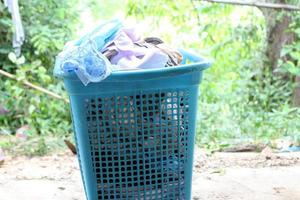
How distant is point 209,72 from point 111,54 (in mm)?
4155

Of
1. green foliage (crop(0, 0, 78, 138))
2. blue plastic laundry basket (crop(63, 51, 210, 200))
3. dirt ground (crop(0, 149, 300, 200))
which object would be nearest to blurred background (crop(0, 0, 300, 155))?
green foliage (crop(0, 0, 78, 138))

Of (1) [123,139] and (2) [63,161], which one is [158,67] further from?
(2) [63,161]

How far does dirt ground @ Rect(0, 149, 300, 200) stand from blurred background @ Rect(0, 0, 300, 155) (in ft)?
1.31

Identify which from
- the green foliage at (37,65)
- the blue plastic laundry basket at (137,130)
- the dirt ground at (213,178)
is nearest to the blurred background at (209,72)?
the green foliage at (37,65)

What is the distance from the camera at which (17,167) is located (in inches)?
115

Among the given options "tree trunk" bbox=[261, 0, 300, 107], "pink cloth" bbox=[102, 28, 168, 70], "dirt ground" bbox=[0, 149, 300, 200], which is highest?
"pink cloth" bbox=[102, 28, 168, 70]

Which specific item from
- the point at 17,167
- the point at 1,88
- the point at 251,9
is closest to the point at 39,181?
the point at 17,167

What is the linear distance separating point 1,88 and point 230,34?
7.16 feet

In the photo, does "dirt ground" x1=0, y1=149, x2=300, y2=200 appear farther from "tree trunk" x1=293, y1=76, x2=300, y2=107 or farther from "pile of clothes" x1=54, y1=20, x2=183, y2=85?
"tree trunk" x1=293, y1=76, x2=300, y2=107

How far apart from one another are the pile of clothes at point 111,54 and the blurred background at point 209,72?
1628 mm

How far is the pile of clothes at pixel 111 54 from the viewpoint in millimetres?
1635

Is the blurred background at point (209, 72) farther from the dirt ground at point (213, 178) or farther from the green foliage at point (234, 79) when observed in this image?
the dirt ground at point (213, 178)

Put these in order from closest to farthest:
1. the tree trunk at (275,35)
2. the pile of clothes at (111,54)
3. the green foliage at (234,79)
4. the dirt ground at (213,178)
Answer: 1. the pile of clothes at (111,54)
2. the dirt ground at (213,178)
3. the green foliage at (234,79)
4. the tree trunk at (275,35)

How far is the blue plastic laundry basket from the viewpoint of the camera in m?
1.69
